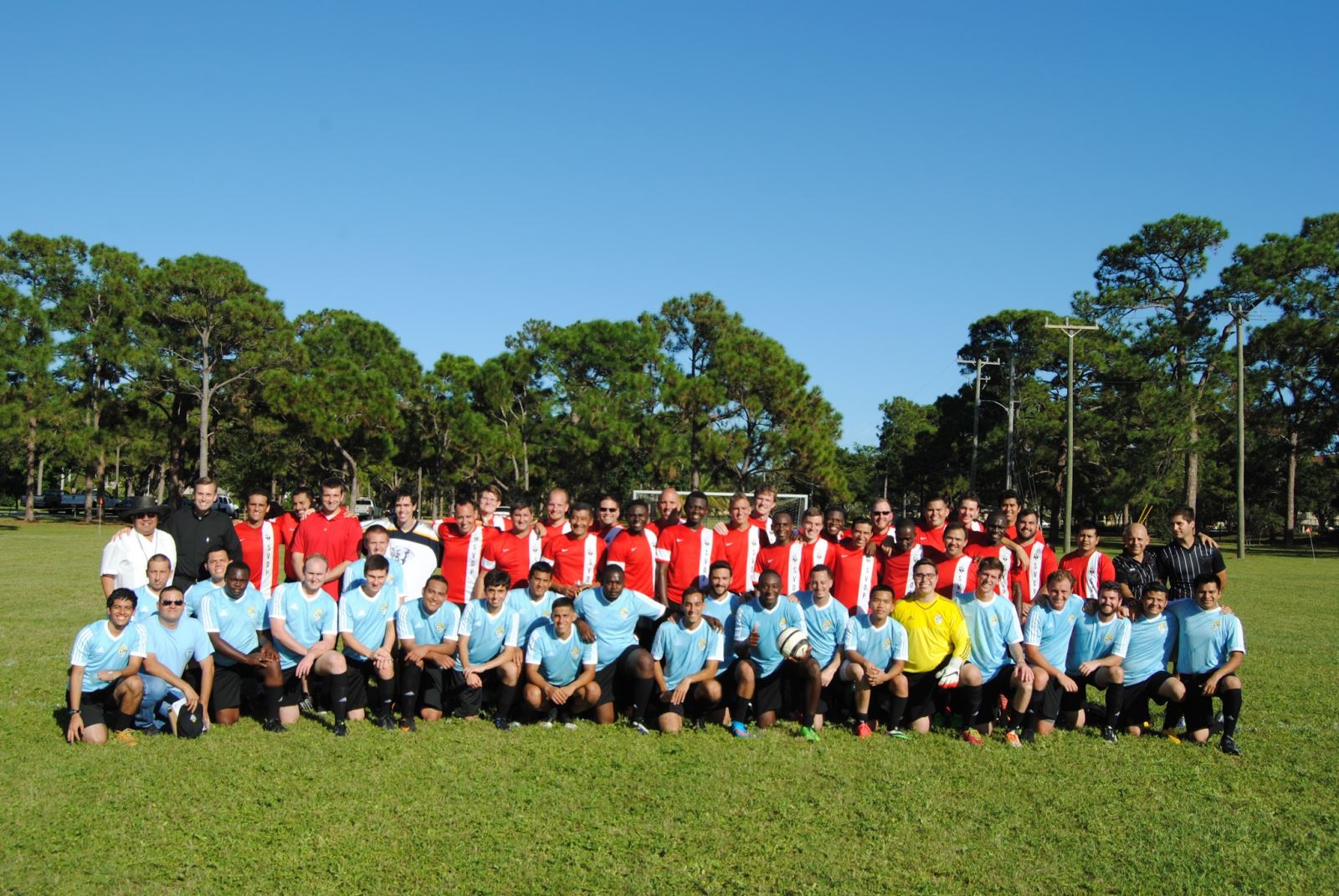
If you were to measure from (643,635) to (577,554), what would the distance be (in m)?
0.79

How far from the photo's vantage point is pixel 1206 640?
664 cm

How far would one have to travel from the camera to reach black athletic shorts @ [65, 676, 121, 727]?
5.89 meters

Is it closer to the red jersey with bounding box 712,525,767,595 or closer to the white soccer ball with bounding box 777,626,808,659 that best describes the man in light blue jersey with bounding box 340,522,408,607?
the red jersey with bounding box 712,525,767,595

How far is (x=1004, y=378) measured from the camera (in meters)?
41.6

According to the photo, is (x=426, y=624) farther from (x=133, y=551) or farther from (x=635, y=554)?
(x=133, y=551)

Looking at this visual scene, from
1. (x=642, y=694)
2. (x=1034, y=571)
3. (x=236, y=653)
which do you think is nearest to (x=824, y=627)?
(x=642, y=694)

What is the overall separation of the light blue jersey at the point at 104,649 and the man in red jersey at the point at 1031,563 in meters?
6.32

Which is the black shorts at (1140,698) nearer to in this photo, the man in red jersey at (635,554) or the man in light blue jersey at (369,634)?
the man in red jersey at (635,554)

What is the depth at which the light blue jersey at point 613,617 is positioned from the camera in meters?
6.81

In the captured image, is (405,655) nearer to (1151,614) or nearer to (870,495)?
(1151,614)

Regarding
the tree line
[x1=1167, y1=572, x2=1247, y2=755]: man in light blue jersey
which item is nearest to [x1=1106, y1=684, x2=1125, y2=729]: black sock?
[x1=1167, y1=572, x2=1247, y2=755]: man in light blue jersey

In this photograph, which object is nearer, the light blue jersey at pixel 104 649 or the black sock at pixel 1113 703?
the light blue jersey at pixel 104 649

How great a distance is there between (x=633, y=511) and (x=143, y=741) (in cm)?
354

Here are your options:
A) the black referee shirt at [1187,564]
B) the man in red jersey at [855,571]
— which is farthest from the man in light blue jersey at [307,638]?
the black referee shirt at [1187,564]
